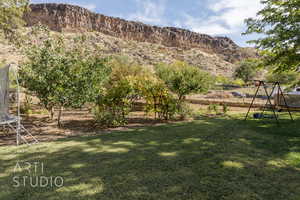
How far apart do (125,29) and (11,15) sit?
104510 millimetres

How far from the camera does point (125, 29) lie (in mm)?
107938

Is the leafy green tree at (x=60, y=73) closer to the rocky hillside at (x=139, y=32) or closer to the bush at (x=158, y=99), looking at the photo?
the bush at (x=158, y=99)

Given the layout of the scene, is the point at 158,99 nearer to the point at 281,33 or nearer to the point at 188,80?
the point at 188,80

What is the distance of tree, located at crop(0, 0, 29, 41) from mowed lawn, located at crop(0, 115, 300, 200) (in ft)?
28.9

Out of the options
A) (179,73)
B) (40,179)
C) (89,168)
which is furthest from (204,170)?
(179,73)

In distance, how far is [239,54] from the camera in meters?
92.2

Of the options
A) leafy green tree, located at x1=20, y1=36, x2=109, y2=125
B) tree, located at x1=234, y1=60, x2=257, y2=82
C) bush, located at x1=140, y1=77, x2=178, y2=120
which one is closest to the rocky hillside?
tree, located at x1=234, y1=60, x2=257, y2=82

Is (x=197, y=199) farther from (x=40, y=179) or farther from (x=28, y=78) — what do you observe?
(x=28, y=78)

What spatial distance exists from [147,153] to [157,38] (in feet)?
369

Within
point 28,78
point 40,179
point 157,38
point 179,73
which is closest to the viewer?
point 40,179

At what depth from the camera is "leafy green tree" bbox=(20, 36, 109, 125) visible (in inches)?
257

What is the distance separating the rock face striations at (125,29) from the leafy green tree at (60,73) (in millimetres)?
87312

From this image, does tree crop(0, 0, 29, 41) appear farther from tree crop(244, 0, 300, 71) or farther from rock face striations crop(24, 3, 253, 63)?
rock face striations crop(24, 3, 253, 63)

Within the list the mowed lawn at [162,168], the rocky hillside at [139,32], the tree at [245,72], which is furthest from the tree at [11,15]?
the rocky hillside at [139,32]
